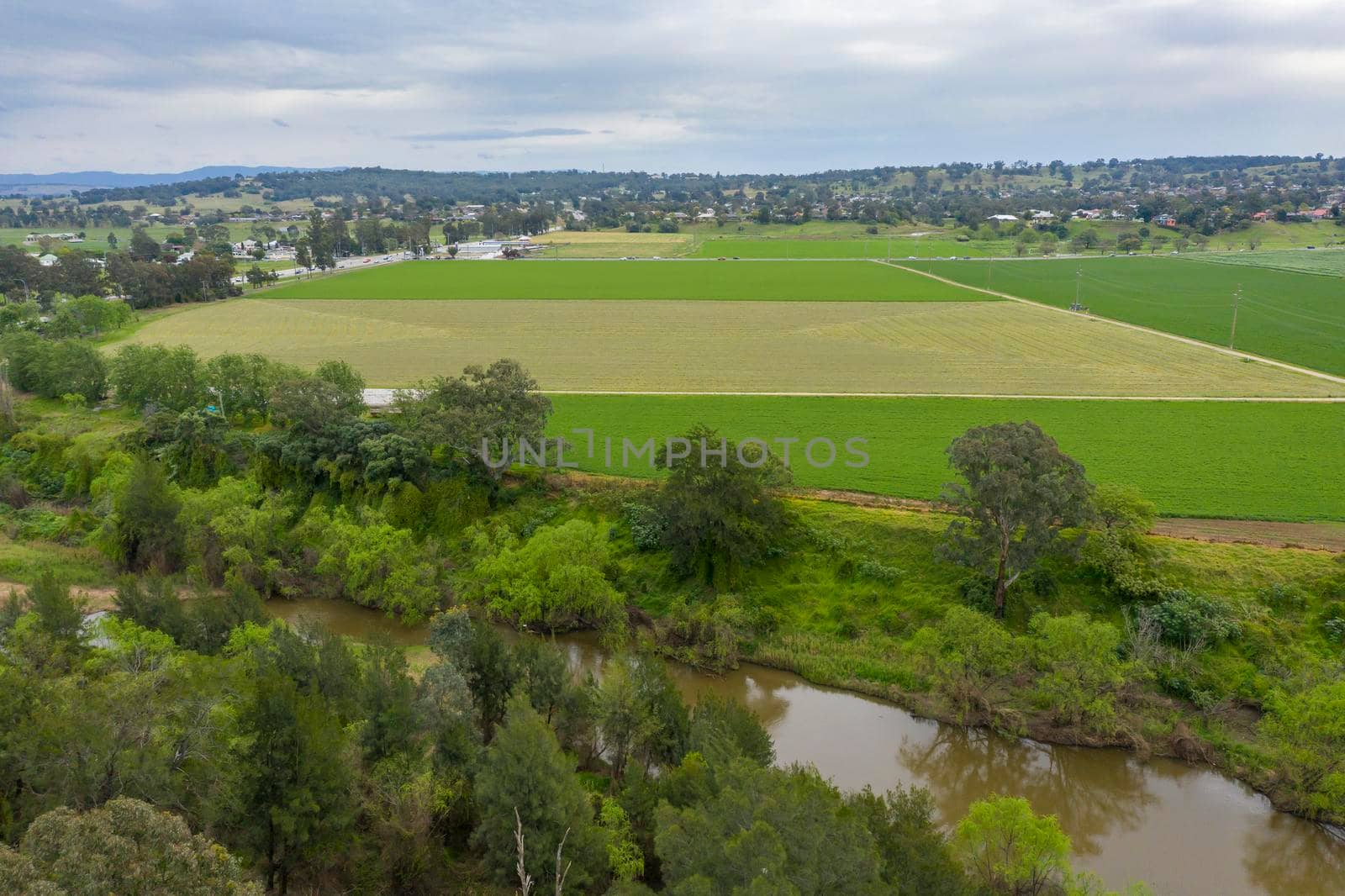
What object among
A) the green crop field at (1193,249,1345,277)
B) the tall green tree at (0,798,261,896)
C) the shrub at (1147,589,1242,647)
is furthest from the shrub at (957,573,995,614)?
the green crop field at (1193,249,1345,277)

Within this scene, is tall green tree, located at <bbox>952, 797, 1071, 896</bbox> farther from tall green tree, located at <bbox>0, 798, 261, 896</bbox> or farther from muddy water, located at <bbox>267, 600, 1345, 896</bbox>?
tall green tree, located at <bbox>0, 798, 261, 896</bbox>

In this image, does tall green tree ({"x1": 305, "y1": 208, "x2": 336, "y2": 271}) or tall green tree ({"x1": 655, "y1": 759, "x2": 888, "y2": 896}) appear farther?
tall green tree ({"x1": 305, "y1": 208, "x2": 336, "y2": 271})

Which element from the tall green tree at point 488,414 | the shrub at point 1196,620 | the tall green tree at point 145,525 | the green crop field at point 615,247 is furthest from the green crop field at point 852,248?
the shrub at point 1196,620

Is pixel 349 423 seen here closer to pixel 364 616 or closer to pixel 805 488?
→ pixel 364 616

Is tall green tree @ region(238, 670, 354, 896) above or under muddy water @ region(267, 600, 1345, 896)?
above

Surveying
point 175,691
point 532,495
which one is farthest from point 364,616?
point 175,691

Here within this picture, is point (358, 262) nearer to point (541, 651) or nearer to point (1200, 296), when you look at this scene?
point (1200, 296)

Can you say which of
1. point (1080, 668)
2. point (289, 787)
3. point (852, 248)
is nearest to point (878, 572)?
point (1080, 668)
